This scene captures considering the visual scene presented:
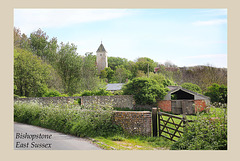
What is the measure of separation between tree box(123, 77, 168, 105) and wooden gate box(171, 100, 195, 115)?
1.58 metres

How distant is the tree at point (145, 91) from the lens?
881 inches

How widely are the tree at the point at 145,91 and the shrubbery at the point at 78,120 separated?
10.7m

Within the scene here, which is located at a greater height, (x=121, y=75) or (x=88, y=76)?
(x=121, y=75)

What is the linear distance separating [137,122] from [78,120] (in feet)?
8.63

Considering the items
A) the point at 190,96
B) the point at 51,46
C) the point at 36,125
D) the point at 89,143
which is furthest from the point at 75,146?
the point at 51,46

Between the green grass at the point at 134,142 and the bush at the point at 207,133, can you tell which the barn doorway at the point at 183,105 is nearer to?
the green grass at the point at 134,142

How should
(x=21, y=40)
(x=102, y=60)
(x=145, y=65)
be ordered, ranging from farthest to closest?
(x=102, y=60), (x=145, y=65), (x=21, y=40)

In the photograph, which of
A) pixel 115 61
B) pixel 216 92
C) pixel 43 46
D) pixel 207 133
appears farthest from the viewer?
pixel 115 61

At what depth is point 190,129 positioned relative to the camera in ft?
26.3

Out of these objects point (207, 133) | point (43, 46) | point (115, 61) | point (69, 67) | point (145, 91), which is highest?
point (115, 61)

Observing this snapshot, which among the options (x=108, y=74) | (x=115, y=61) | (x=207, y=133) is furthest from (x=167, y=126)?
(x=115, y=61)

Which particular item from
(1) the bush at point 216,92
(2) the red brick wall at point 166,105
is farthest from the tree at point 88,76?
(1) the bush at point 216,92

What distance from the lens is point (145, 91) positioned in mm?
22516

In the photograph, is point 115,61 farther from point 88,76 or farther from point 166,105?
point 166,105
